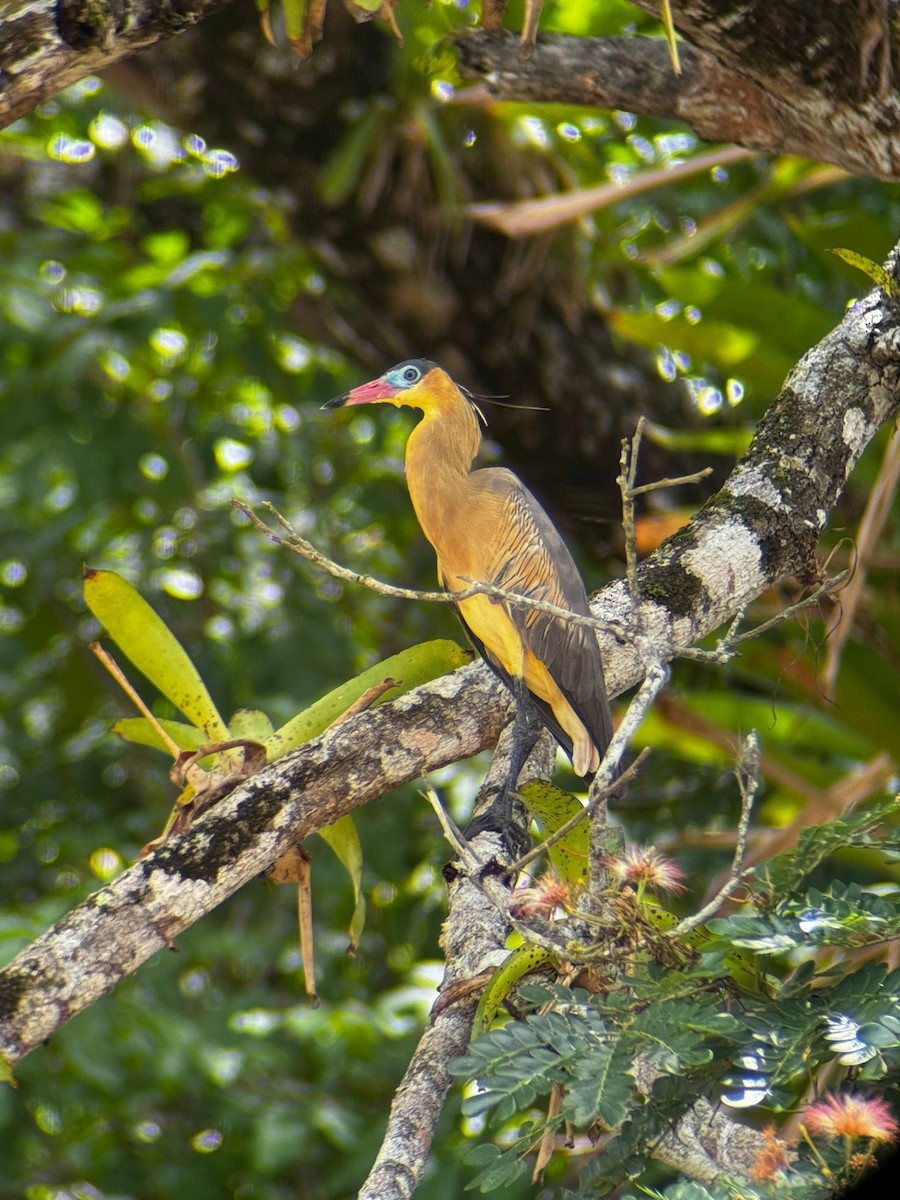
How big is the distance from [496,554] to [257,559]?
2852mm

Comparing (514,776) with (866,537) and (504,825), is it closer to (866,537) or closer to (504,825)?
(504,825)

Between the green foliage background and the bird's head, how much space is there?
1.37m

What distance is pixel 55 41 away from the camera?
1.58 metres

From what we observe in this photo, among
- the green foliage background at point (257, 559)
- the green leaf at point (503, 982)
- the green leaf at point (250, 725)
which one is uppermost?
the green leaf at point (503, 982)

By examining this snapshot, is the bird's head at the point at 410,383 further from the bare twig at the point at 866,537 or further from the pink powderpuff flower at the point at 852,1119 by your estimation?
the bare twig at the point at 866,537

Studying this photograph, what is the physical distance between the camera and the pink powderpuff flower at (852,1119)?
97 cm

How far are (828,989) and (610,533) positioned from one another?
2448 mm

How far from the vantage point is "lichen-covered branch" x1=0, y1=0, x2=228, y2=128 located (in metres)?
1.57

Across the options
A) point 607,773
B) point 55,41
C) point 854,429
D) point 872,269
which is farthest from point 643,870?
point 55,41

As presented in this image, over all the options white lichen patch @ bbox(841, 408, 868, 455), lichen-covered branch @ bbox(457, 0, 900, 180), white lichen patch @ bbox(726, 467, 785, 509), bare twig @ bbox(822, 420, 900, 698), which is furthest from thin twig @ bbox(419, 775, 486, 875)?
bare twig @ bbox(822, 420, 900, 698)

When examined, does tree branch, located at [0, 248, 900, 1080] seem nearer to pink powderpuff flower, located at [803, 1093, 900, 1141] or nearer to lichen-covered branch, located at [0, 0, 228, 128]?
pink powderpuff flower, located at [803, 1093, 900, 1141]

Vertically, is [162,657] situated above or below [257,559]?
above

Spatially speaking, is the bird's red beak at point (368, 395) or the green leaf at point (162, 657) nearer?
the bird's red beak at point (368, 395)

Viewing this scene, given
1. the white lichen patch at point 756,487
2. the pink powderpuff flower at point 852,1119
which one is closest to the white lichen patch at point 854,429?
the white lichen patch at point 756,487
